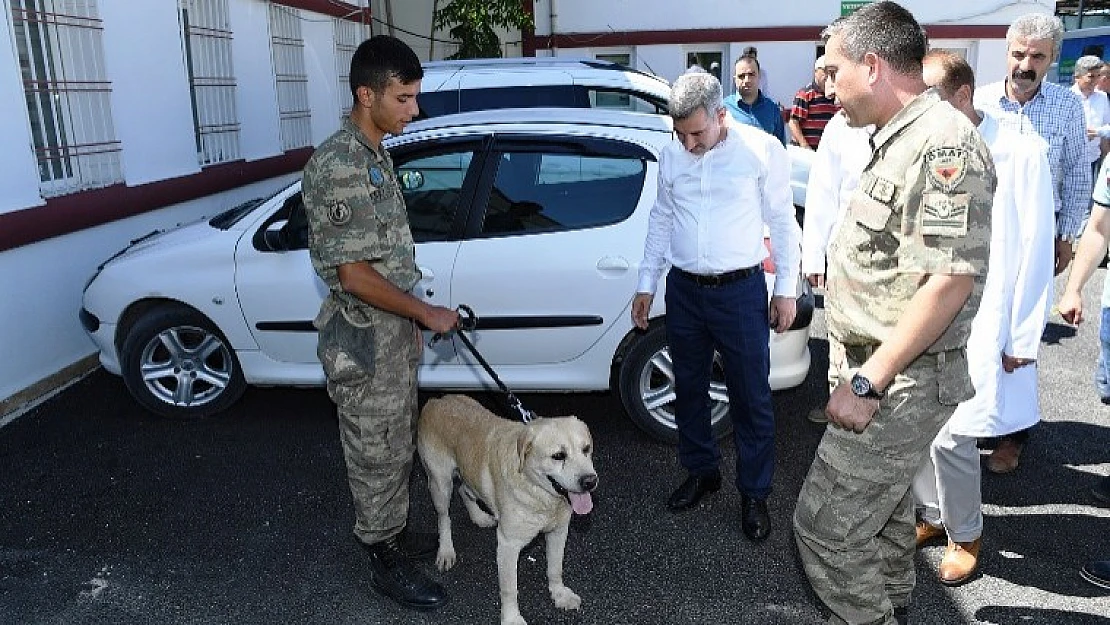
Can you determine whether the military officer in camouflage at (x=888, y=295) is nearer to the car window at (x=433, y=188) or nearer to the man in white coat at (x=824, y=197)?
the man in white coat at (x=824, y=197)

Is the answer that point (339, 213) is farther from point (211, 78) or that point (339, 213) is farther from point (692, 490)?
point (211, 78)

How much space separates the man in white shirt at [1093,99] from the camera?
8.25 m

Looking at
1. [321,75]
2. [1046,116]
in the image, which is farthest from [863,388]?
[321,75]

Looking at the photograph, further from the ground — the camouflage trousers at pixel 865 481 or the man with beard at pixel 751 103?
the man with beard at pixel 751 103

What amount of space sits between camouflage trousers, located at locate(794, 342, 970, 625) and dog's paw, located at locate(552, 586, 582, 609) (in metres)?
0.95

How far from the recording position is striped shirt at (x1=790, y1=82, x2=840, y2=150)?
8414 millimetres

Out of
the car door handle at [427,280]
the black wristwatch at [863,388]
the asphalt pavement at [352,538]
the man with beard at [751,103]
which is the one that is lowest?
the asphalt pavement at [352,538]

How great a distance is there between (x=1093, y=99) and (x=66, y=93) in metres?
9.27

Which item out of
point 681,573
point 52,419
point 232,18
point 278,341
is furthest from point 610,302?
point 232,18

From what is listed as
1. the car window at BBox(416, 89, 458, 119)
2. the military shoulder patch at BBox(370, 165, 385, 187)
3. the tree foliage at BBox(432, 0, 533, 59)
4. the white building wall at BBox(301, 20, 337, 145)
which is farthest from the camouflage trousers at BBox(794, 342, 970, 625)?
the tree foliage at BBox(432, 0, 533, 59)

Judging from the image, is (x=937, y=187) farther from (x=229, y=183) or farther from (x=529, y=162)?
(x=229, y=183)

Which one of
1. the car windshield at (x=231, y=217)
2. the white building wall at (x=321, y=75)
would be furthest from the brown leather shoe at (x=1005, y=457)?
the white building wall at (x=321, y=75)

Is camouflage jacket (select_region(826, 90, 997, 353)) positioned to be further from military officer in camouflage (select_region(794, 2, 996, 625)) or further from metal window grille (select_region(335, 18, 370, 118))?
metal window grille (select_region(335, 18, 370, 118))

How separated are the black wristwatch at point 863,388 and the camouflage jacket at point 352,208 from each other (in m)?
1.60
